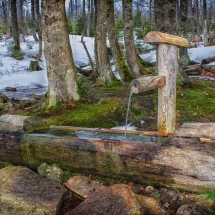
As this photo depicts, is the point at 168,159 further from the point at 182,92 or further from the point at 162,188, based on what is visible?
the point at 182,92

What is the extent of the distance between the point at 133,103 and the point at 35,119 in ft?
10.1

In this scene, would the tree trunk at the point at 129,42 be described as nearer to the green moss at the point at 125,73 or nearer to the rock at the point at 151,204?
the green moss at the point at 125,73

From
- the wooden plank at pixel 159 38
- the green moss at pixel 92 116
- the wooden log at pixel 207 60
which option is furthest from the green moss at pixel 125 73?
the wooden log at pixel 207 60

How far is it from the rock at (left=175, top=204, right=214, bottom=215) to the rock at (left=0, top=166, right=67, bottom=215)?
57.3 inches

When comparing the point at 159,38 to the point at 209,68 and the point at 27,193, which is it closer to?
the point at 27,193

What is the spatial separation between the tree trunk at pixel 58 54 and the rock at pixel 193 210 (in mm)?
4137

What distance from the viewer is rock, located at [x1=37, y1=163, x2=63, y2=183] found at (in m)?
3.88

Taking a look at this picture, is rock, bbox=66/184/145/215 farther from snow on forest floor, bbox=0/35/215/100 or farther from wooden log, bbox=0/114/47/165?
snow on forest floor, bbox=0/35/215/100

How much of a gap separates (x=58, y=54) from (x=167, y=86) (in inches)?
120

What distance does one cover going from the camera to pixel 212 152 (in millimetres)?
3027

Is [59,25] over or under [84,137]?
over

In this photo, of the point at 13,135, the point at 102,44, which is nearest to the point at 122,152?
the point at 13,135

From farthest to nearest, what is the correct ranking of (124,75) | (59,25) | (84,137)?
(124,75)
(59,25)
(84,137)

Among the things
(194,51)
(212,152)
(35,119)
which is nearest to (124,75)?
(35,119)
